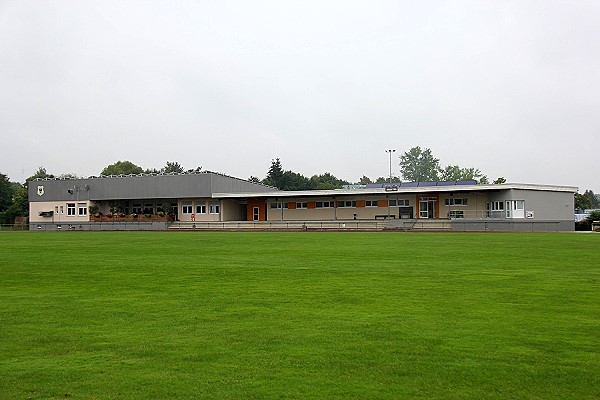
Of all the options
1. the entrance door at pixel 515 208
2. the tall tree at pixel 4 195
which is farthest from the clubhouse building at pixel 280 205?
the tall tree at pixel 4 195

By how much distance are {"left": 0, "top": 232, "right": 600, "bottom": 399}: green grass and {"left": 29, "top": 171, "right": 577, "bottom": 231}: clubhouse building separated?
4035 cm

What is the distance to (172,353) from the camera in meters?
6.88

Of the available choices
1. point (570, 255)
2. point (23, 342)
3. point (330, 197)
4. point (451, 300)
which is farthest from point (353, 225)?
point (23, 342)

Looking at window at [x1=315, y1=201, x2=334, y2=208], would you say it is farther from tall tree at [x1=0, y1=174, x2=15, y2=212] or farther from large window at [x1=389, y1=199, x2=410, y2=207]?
tall tree at [x1=0, y1=174, x2=15, y2=212]

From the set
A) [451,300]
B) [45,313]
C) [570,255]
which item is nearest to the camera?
[45,313]

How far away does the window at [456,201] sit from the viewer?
58344 millimetres

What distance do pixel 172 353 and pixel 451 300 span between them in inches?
234

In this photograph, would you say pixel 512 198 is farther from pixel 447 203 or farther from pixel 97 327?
pixel 97 327

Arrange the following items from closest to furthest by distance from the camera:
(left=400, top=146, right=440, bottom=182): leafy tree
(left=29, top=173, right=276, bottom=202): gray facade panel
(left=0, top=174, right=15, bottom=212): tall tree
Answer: (left=29, top=173, right=276, bottom=202): gray facade panel
(left=0, top=174, right=15, bottom=212): tall tree
(left=400, top=146, right=440, bottom=182): leafy tree

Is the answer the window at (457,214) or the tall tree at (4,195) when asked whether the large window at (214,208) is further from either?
the tall tree at (4,195)

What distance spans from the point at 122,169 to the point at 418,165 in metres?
90.0

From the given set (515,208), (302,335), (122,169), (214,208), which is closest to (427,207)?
(515,208)

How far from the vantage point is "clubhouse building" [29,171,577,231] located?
5372 cm

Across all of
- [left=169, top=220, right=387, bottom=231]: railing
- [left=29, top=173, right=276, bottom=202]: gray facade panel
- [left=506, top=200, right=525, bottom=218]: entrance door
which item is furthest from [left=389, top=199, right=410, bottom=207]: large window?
[left=29, top=173, right=276, bottom=202]: gray facade panel
